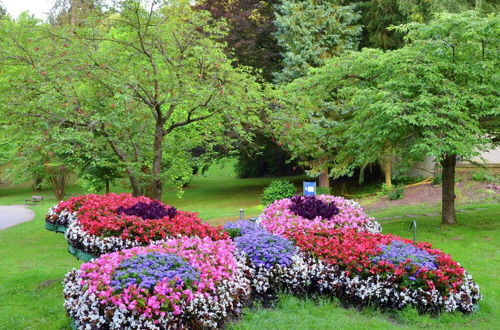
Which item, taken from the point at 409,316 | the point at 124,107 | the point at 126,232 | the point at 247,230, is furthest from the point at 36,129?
the point at 409,316

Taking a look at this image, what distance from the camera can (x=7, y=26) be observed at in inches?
413

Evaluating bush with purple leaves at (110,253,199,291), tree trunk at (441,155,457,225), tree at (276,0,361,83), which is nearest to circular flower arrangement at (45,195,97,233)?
bush with purple leaves at (110,253,199,291)

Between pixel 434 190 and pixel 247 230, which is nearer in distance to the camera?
pixel 247 230

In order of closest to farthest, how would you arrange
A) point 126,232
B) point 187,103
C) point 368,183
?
point 126,232 < point 187,103 < point 368,183

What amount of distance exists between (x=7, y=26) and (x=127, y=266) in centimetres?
826

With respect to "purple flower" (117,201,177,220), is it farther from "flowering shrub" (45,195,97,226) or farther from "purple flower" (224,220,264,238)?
"flowering shrub" (45,195,97,226)

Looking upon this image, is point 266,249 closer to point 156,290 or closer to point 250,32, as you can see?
point 156,290

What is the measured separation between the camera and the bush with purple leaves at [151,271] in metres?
4.22

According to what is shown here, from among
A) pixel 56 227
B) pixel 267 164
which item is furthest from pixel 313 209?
pixel 267 164

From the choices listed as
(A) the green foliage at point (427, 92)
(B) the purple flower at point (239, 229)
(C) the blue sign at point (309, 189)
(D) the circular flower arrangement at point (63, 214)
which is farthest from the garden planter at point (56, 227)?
(C) the blue sign at point (309, 189)

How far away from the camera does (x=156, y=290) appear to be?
4.11 m

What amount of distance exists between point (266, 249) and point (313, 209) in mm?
2757

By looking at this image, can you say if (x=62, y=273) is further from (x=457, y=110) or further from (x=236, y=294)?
(x=457, y=110)

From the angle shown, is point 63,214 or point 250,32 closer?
point 63,214
